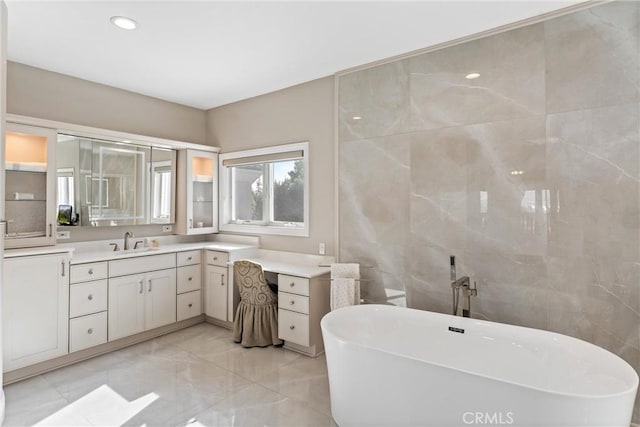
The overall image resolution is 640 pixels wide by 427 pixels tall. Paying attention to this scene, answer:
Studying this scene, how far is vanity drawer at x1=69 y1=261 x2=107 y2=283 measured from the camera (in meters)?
2.96

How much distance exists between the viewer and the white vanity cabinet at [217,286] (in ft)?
12.3

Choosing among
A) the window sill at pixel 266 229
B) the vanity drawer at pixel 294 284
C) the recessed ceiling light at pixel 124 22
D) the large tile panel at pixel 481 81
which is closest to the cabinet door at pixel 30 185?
the recessed ceiling light at pixel 124 22

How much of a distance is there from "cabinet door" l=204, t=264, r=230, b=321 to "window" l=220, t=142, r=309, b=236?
64cm

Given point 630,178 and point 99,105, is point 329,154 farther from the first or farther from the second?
point 99,105

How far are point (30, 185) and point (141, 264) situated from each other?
1164 millimetres

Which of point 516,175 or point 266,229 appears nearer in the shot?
point 516,175

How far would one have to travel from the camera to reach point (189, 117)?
14.8 ft

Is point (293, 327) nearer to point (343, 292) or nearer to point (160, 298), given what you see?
point (343, 292)

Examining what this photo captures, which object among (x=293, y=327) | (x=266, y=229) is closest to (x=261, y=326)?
(x=293, y=327)

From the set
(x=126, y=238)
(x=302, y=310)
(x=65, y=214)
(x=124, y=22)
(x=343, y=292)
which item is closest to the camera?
(x=124, y=22)

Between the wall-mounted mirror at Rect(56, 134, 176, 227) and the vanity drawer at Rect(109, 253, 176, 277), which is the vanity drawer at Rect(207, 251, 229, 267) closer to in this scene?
the vanity drawer at Rect(109, 253, 176, 277)

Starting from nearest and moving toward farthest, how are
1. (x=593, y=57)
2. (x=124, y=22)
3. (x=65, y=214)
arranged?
(x=593, y=57), (x=124, y=22), (x=65, y=214)

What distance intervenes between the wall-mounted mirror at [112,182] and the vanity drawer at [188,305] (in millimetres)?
973

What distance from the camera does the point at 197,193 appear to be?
4.28 meters
